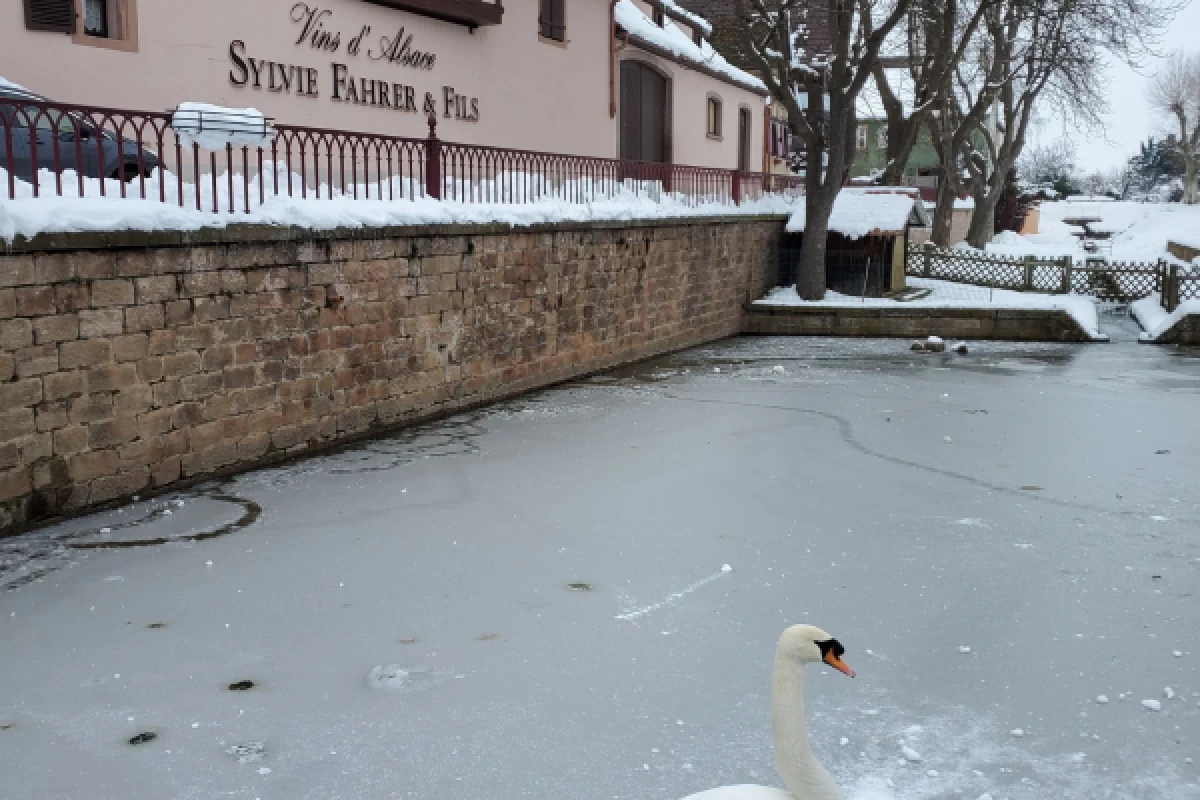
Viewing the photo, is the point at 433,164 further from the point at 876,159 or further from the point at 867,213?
the point at 876,159

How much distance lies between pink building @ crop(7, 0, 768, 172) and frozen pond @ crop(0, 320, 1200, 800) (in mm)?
4878

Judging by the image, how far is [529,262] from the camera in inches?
521

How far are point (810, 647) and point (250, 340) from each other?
6.74 m

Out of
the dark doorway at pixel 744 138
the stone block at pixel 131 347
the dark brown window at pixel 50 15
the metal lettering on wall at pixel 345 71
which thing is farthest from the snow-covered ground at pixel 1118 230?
the stone block at pixel 131 347

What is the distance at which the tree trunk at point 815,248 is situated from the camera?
2181 cm

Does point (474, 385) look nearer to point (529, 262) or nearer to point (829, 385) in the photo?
point (529, 262)

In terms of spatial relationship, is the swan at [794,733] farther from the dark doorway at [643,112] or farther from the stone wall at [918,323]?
the dark doorway at [643,112]

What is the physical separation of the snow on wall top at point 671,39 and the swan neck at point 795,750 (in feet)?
65.1

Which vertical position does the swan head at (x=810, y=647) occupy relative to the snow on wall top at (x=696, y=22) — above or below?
below

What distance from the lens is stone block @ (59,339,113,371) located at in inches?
291

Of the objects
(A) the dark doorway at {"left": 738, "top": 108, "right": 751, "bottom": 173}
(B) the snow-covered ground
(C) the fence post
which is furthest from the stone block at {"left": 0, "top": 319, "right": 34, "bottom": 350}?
(B) the snow-covered ground

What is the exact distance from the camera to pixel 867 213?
23203 millimetres

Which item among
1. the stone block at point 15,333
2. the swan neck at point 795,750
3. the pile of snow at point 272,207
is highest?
the pile of snow at point 272,207

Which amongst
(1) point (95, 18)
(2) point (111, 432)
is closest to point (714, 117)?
(1) point (95, 18)
